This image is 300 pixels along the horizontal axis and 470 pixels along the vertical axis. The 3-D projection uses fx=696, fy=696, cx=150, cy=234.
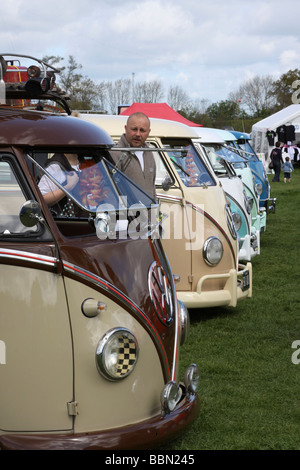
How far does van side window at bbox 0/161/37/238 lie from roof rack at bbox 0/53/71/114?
3.73 ft

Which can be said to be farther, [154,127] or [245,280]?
[245,280]

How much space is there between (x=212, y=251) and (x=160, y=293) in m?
3.51

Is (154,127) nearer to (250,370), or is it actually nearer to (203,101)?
(250,370)

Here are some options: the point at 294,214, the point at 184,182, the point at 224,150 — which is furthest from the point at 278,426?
the point at 294,214

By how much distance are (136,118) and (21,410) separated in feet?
10.6

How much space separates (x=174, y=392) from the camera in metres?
4.33

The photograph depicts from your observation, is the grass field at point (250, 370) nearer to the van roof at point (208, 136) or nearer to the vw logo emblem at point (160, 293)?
the vw logo emblem at point (160, 293)

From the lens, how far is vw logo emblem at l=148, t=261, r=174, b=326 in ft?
14.3

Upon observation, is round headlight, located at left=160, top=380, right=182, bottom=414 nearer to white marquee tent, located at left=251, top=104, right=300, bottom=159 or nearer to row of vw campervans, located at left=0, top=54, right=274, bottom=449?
row of vw campervans, located at left=0, top=54, right=274, bottom=449

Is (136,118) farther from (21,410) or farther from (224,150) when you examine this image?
(224,150)

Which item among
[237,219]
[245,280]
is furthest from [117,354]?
[237,219]

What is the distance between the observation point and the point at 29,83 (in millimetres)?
5094

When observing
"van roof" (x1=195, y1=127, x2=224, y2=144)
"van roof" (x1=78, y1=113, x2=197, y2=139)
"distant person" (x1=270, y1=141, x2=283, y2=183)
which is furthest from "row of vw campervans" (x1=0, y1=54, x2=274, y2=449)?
"distant person" (x1=270, y1=141, x2=283, y2=183)
